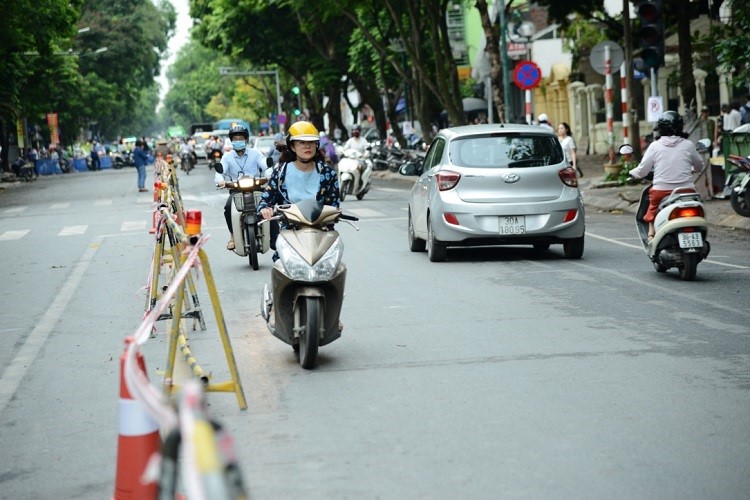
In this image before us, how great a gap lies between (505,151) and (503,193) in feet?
1.70

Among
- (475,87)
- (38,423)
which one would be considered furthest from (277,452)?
(475,87)

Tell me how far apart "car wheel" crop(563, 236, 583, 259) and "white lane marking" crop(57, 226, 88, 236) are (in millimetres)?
10044

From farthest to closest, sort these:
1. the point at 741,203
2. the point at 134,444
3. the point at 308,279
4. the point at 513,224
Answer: the point at 741,203 < the point at 513,224 < the point at 308,279 < the point at 134,444

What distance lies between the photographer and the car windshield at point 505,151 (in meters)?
15.3

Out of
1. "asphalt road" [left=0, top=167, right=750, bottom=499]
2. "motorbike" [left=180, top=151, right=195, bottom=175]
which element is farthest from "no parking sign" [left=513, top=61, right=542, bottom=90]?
"motorbike" [left=180, top=151, right=195, bottom=175]

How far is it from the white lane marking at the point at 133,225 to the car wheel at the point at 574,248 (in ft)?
31.8

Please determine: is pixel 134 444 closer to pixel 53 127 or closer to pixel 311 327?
pixel 311 327

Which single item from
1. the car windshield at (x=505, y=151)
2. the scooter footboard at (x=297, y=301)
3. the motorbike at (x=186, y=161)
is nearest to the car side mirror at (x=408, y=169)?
the car windshield at (x=505, y=151)

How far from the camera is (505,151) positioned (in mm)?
15289

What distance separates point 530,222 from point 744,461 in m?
9.21

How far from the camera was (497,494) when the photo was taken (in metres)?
5.39

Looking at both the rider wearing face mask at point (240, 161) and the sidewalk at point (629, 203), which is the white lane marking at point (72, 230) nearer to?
the rider wearing face mask at point (240, 161)

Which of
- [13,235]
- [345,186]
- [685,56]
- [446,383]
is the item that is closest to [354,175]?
[345,186]

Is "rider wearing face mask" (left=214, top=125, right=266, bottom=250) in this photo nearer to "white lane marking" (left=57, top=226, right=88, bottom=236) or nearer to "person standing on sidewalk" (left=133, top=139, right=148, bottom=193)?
"white lane marking" (left=57, top=226, right=88, bottom=236)
